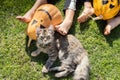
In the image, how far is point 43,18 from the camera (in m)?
3.58

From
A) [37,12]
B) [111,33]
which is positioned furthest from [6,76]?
[111,33]

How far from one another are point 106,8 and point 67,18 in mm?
421

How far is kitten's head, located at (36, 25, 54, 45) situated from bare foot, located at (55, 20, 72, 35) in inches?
8.1

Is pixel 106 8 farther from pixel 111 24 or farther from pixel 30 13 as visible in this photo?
pixel 30 13

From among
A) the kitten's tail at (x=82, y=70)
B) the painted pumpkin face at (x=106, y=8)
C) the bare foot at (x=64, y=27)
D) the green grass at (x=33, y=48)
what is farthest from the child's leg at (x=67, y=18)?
the kitten's tail at (x=82, y=70)

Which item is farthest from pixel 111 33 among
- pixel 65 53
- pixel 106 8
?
pixel 65 53

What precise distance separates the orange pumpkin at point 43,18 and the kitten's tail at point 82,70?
0.50 meters

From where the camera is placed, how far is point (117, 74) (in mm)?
3646

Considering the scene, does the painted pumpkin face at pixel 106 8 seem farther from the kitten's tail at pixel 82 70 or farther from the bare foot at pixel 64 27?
the kitten's tail at pixel 82 70

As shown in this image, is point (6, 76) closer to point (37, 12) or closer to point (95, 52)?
point (37, 12)

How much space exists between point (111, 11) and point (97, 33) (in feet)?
0.98

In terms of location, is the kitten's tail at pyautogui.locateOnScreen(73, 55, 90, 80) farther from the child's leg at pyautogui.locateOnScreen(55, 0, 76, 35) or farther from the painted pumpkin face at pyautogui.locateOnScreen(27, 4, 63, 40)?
the painted pumpkin face at pyautogui.locateOnScreen(27, 4, 63, 40)

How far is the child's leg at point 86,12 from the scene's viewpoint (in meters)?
3.85

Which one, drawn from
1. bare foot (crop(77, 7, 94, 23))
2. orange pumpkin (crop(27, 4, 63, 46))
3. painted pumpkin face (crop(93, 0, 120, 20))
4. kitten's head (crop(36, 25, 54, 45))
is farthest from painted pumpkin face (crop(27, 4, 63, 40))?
painted pumpkin face (crop(93, 0, 120, 20))
